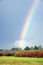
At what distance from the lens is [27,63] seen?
19.8 m

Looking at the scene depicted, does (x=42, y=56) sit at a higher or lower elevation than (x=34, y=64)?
higher

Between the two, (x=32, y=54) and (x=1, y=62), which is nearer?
(x=1, y=62)

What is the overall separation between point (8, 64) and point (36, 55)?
7.41 meters

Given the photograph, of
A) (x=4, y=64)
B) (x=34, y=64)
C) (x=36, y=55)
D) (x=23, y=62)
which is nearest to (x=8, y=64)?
(x=4, y=64)

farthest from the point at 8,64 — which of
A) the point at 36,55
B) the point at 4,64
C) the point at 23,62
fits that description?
the point at 36,55

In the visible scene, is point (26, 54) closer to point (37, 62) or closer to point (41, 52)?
point (41, 52)

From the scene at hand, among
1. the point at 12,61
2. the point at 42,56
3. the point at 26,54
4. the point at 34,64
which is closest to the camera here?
the point at 34,64

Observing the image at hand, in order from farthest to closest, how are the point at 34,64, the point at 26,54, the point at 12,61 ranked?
the point at 26,54
the point at 12,61
the point at 34,64

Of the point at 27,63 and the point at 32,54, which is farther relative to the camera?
the point at 32,54

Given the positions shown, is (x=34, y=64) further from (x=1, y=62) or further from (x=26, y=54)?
(x=26, y=54)

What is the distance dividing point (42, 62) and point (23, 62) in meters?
2.26

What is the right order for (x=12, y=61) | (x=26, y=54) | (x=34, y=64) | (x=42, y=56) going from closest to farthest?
(x=34, y=64) < (x=12, y=61) < (x=42, y=56) < (x=26, y=54)

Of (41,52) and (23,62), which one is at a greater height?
(41,52)

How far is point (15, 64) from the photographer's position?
64.6 feet
